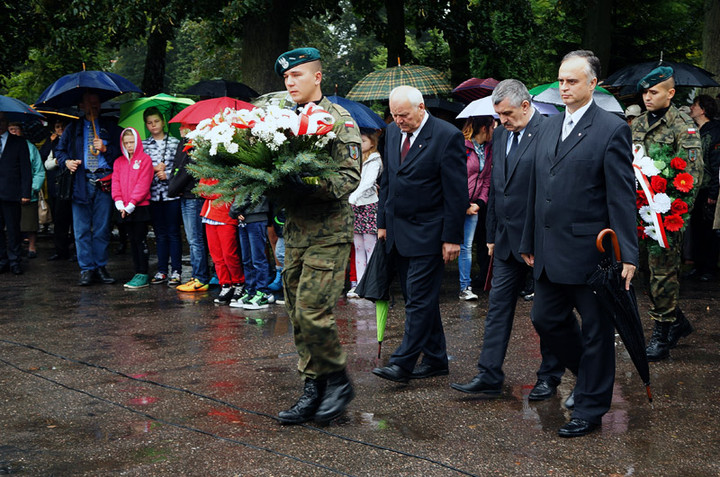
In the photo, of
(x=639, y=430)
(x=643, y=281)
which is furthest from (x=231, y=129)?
(x=643, y=281)

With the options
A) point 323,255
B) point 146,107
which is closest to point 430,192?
point 323,255

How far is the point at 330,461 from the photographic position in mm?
4852

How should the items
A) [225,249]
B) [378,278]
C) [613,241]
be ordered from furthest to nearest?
[225,249] → [378,278] → [613,241]

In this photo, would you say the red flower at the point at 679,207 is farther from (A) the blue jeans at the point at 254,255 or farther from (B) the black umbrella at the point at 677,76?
(A) the blue jeans at the point at 254,255

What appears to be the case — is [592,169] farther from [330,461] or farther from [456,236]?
[330,461]

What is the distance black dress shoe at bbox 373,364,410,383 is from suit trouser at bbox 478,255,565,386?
1.98 feet

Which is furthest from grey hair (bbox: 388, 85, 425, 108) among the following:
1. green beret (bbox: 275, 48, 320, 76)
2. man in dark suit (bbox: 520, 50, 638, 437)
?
man in dark suit (bbox: 520, 50, 638, 437)

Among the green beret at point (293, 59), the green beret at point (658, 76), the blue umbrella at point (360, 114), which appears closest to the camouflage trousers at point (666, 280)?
the green beret at point (658, 76)

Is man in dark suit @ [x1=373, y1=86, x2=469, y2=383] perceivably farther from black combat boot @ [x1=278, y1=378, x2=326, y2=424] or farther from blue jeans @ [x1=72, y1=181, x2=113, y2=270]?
blue jeans @ [x1=72, y1=181, x2=113, y2=270]

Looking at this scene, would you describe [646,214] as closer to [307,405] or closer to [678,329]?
[678,329]

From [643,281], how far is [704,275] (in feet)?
2.90

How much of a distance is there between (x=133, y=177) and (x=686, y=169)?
658 cm

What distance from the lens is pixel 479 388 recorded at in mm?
6133

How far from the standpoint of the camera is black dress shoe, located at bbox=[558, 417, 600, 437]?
5219mm
